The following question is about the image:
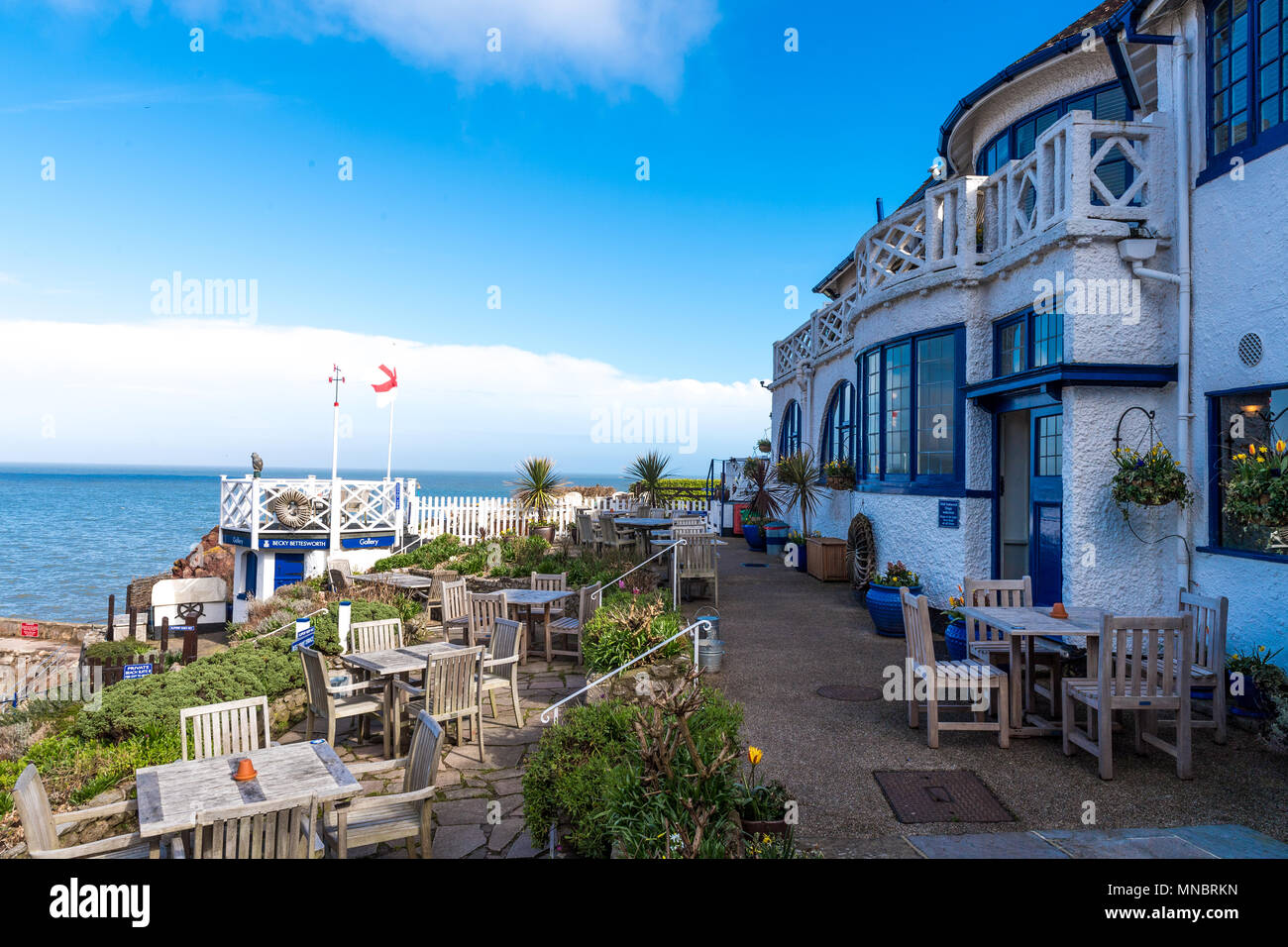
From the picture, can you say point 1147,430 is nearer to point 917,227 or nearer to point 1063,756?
point 1063,756

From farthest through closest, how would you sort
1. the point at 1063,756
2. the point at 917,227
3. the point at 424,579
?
the point at 424,579 → the point at 917,227 → the point at 1063,756

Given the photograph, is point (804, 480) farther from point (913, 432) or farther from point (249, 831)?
point (249, 831)

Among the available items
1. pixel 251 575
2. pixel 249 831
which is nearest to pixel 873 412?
pixel 249 831

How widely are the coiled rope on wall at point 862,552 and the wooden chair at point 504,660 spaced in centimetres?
570

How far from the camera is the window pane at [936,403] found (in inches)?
372

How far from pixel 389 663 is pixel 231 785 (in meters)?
2.60

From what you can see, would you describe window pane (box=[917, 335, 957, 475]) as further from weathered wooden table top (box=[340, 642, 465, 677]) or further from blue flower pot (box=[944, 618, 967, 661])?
weathered wooden table top (box=[340, 642, 465, 677])

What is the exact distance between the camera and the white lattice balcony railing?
18.9 meters

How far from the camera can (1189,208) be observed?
686cm

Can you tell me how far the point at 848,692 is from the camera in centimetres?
689
